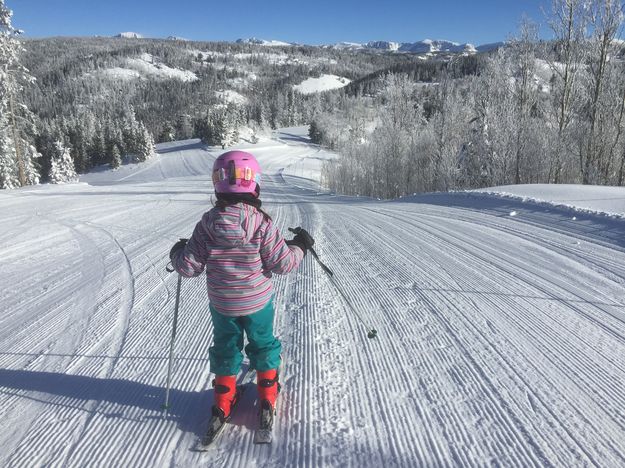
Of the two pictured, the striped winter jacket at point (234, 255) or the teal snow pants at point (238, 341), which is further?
the teal snow pants at point (238, 341)

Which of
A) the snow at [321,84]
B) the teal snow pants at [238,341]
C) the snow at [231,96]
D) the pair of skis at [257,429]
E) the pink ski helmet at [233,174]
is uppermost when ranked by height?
the snow at [321,84]

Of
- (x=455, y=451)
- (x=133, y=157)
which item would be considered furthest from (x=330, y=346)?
(x=133, y=157)

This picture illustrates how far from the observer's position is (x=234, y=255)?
2.44 m

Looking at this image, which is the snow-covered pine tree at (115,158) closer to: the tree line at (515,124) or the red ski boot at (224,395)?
the tree line at (515,124)

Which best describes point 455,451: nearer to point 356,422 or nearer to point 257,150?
point 356,422

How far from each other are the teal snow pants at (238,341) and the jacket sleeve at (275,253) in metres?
0.27

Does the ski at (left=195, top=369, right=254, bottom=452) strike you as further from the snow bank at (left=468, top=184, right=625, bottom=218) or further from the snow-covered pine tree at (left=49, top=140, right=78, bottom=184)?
the snow-covered pine tree at (left=49, top=140, right=78, bottom=184)

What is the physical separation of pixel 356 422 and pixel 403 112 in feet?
86.9

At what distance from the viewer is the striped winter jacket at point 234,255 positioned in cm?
239

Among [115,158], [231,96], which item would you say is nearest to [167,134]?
[115,158]

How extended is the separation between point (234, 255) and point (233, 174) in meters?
0.51

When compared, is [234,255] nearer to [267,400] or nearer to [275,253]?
[275,253]

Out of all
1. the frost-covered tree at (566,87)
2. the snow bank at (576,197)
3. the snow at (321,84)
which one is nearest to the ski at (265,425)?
the snow bank at (576,197)

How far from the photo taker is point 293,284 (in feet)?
16.9
